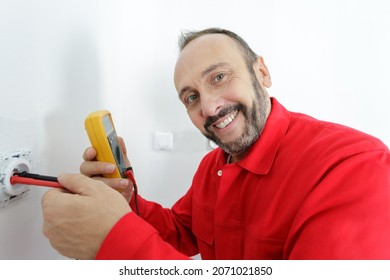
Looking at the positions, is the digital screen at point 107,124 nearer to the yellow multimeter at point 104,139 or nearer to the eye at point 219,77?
the yellow multimeter at point 104,139

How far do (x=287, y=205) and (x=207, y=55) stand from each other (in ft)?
1.38

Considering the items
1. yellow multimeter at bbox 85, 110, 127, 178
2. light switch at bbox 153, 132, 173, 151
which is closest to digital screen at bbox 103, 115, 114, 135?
yellow multimeter at bbox 85, 110, 127, 178

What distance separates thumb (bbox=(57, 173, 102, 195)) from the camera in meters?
0.45

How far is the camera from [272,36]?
891 millimetres

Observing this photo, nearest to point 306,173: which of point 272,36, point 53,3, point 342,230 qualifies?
point 342,230

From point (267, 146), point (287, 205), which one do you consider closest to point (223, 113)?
point (267, 146)

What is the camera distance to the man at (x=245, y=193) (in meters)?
0.42

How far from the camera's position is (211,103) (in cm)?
67

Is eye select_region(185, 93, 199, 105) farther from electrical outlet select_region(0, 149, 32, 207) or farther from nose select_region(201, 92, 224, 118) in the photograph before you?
electrical outlet select_region(0, 149, 32, 207)

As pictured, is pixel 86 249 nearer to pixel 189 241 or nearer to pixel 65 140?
pixel 65 140

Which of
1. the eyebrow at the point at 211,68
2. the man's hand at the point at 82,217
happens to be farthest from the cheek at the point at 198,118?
the man's hand at the point at 82,217

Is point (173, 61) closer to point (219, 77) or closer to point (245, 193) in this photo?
point (219, 77)

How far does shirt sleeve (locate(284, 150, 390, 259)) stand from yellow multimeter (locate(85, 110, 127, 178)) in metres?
0.40

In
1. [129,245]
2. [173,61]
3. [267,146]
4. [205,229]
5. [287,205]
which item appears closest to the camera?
[129,245]
